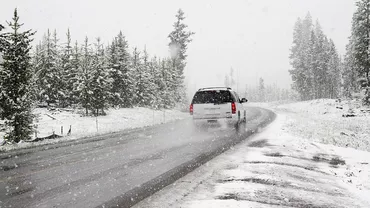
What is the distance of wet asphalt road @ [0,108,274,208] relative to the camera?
5.12m

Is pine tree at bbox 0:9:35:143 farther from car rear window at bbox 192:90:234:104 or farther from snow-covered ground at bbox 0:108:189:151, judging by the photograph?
car rear window at bbox 192:90:234:104

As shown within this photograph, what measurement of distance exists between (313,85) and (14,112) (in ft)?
211

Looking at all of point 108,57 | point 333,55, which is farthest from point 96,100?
point 333,55

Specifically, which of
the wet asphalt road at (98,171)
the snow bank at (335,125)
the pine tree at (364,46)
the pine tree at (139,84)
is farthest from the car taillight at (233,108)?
the pine tree at (139,84)

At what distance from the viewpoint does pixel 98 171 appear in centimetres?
693

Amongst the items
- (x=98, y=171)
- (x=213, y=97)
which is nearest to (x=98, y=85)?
(x=213, y=97)

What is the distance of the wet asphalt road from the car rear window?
433 cm

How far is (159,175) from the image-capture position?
6598mm

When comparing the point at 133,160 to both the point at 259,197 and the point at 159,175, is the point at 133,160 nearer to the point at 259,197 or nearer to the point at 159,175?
the point at 159,175

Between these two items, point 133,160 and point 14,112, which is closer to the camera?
point 133,160

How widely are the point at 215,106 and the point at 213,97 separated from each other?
49 cm

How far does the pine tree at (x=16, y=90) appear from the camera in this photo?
18.0 meters

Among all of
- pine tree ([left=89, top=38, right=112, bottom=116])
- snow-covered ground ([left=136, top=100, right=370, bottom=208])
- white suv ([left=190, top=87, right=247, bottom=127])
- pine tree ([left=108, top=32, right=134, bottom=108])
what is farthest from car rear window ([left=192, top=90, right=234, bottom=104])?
pine tree ([left=108, top=32, right=134, bottom=108])

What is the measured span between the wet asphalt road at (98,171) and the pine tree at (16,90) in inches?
366
